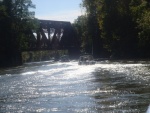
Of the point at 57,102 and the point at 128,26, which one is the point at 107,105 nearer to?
the point at 57,102

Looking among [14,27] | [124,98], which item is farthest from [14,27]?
[124,98]

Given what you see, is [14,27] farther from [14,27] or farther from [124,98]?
[124,98]

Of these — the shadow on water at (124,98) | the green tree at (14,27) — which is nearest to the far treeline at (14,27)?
the green tree at (14,27)

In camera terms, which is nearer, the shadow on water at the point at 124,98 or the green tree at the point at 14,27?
the shadow on water at the point at 124,98

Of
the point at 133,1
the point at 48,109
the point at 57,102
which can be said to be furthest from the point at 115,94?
the point at 133,1

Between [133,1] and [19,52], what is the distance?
2793cm

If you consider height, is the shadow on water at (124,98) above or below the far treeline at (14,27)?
below

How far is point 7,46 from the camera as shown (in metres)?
Result: 82.4

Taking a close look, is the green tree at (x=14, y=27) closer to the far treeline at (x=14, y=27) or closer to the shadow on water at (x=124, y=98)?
the far treeline at (x=14, y=27)

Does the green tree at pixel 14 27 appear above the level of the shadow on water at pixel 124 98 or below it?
above

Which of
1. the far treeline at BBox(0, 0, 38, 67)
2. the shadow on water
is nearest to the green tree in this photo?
the far treeline at BBox(0, 0, 38, 67)

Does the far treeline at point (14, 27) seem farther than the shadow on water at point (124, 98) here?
Yes

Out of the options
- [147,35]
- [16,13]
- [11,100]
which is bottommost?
[11,100]

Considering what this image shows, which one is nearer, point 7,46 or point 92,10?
point 7,46
